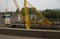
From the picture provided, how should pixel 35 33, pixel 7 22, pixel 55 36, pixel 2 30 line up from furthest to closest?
pixel 7 22, pixel 2 30, pixel 35 33, pixel 55 36

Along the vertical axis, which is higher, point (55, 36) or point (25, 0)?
point (25, 0)

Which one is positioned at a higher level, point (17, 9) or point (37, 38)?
point (17, 9)

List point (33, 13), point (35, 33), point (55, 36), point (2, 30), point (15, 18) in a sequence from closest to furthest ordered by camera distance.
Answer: point (55, 36) → point (35, 33) → point (2, 30) → point (15, 18) → point (33, 13)

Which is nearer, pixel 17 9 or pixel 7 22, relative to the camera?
pixel 7 22

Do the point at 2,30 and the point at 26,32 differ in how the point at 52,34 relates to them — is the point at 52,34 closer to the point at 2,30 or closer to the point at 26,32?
the point at 26,32

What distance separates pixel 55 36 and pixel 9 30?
5.80 metres

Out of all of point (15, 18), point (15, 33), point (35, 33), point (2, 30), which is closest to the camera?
point (35, 33)

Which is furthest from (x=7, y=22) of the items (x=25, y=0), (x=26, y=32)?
(x=26, y=32)

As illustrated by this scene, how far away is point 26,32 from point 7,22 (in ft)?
30.7

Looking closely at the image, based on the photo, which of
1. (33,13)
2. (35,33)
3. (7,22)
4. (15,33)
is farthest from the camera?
(33,13)

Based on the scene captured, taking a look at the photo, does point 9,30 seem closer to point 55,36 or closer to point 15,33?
point 15,33

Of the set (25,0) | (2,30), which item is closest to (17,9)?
(25,0)

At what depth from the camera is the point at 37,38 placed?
1522 cm

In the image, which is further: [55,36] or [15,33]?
[15,33]
